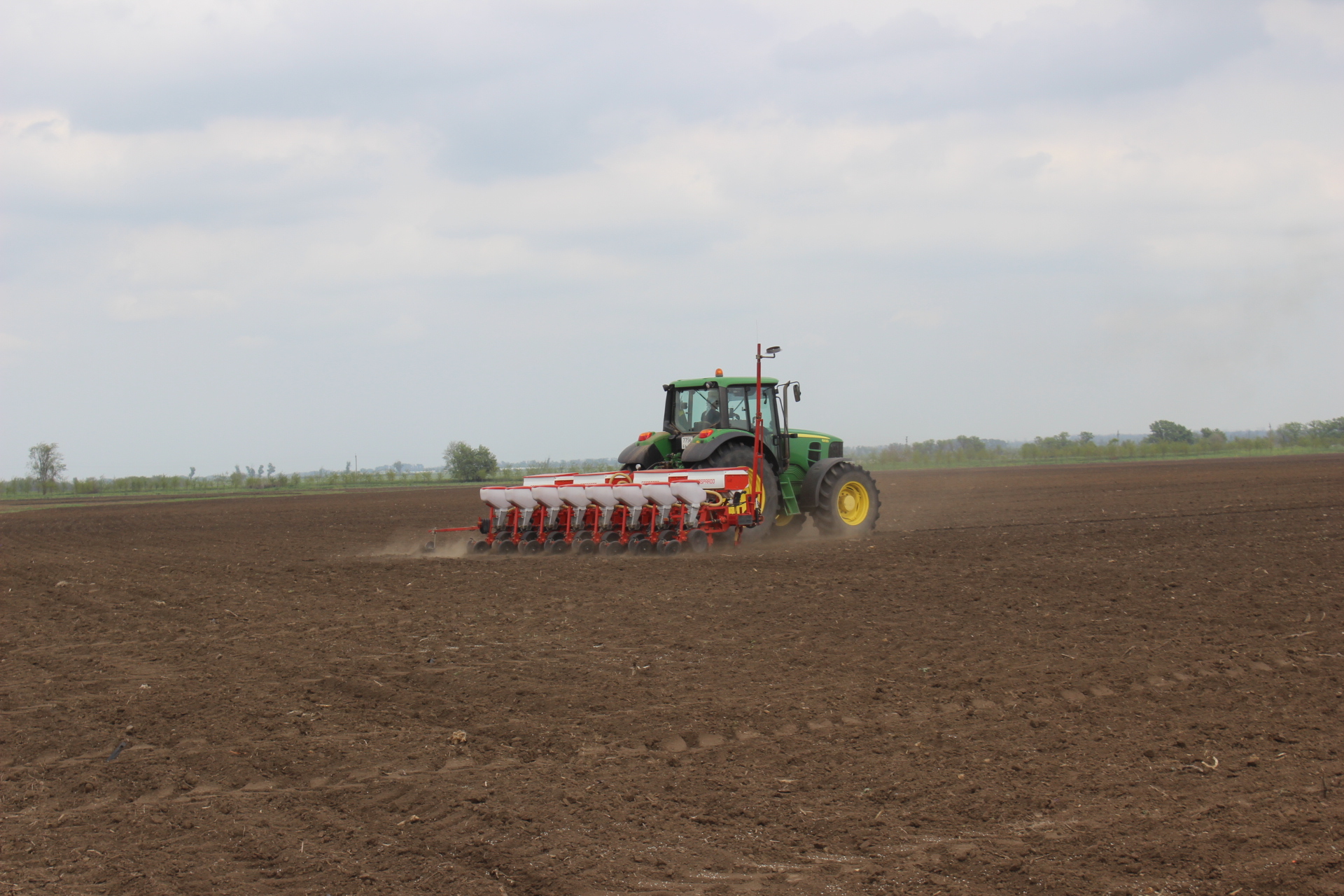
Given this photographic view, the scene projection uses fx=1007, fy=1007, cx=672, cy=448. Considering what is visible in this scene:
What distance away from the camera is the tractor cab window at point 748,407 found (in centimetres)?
1494

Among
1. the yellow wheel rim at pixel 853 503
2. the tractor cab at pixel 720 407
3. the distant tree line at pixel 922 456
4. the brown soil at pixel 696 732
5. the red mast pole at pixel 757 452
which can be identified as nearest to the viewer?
the brown soil at pixel 696 732

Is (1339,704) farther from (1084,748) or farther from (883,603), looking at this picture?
(883,603)

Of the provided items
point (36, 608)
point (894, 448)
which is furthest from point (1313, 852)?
point (894, 448)

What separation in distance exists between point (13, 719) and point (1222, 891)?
6539mm

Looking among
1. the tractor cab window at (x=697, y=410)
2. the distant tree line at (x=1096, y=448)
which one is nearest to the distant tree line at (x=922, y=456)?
the distant tree line at (x=1096, y=448)

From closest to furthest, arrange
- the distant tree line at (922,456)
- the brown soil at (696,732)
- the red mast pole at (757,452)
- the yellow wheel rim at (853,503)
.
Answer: the brown soil at (696,732)
the red mast pole at (757,452)
the yellow wheel rim at (853,503)
the distant tree line at (922,456)

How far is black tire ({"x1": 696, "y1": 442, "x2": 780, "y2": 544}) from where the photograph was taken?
13.8 m

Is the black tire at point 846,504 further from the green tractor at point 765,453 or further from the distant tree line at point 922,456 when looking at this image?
the distant tree line at point 922,456

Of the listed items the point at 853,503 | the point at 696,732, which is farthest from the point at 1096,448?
the point at 696,732

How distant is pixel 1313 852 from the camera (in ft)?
12.8

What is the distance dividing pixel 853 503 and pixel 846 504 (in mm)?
190

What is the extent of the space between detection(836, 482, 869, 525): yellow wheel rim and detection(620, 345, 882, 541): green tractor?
0.04 ft

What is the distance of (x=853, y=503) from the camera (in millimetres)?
15867

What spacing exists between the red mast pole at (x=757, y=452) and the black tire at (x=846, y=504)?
4.46 ft
